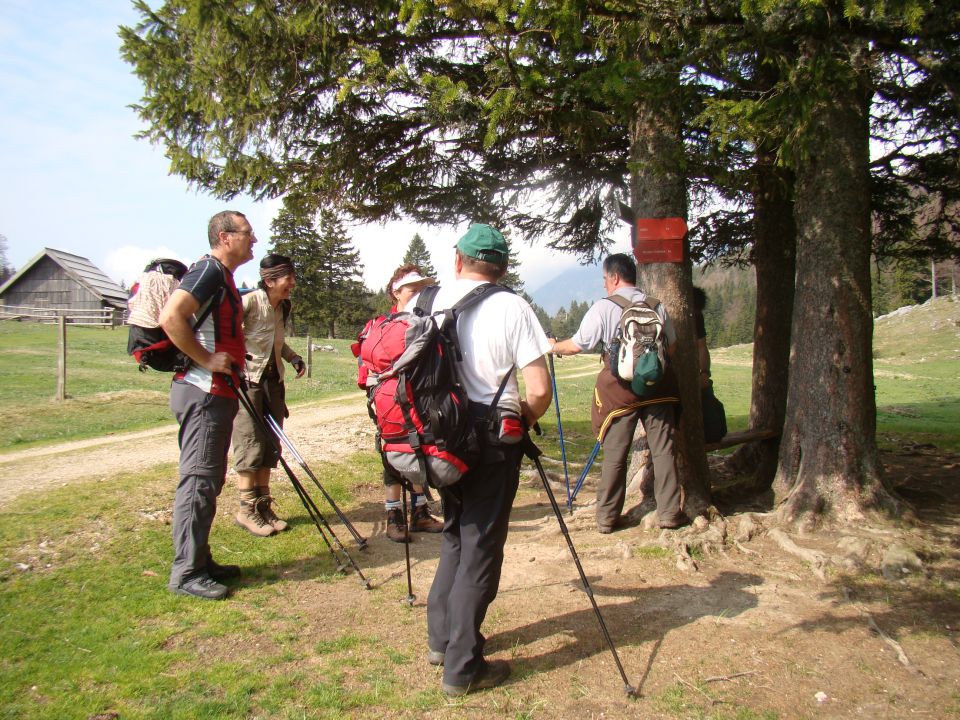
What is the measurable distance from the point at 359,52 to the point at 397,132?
1729mm

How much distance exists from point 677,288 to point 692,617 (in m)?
2.77

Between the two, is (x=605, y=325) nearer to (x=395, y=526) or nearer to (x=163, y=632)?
(x=395, y=526)

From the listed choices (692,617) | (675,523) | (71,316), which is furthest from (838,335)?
(71,316)

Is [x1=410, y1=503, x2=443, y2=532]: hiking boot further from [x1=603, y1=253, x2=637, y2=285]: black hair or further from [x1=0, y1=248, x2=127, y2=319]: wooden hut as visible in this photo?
[x1=0, y1=248, x2=127, y2=319]: wooden hut

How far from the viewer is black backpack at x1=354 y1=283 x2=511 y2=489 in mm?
2900

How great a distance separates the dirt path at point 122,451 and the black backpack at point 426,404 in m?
4.72

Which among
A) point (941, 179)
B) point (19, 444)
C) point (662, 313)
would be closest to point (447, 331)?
point (662, 313)

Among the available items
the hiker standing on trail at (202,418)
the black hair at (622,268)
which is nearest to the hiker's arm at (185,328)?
the hiker standing on trail at (202,418)

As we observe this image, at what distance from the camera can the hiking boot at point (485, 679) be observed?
308cm

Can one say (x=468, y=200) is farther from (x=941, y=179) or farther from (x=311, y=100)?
(x=941, y=179)

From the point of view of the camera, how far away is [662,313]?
17.1 feet

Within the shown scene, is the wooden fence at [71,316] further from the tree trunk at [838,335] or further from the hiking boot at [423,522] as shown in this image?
the tree trunk at [838,335]

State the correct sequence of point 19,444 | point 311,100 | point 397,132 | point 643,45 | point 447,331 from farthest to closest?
1. point 19,444
2. point 397,132
3. point 311,100
4. point 643,45
5. point 447,331

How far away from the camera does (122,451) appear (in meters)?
8.52
